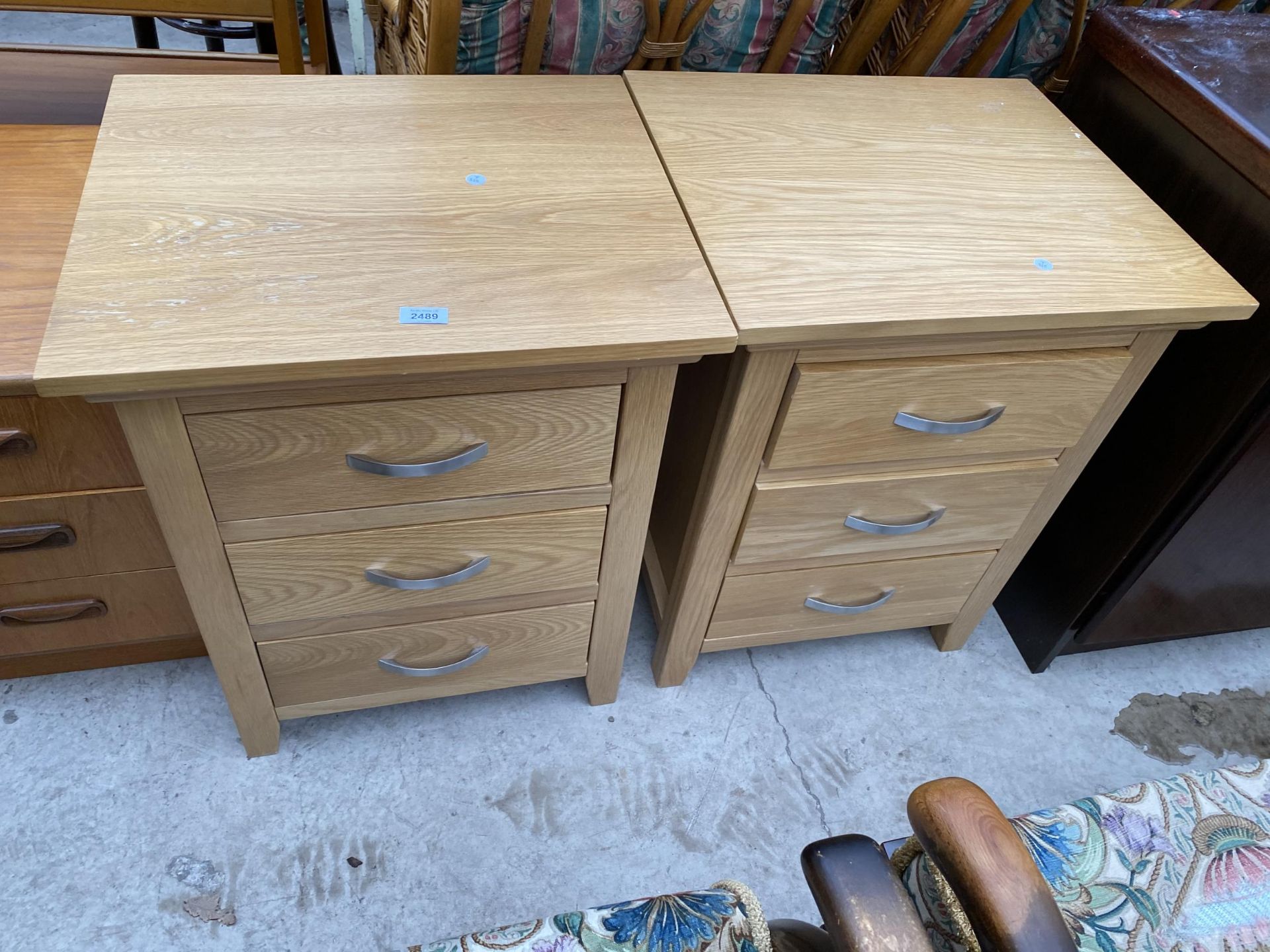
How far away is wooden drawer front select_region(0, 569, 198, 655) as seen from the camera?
121 centimetres

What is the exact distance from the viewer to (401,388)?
88 centimetres

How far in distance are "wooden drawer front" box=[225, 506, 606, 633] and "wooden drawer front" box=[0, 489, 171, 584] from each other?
0.21m

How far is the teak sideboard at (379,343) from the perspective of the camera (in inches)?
32.7

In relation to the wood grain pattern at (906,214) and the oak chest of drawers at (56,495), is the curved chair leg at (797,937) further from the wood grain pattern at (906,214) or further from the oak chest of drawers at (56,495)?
the oak chest of drawers at (56,495)

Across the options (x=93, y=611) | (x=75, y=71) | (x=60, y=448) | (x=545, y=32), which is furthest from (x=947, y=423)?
(x=75, y=71)

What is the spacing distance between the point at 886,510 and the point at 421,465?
0.65 meters

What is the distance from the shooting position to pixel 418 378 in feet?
2.88

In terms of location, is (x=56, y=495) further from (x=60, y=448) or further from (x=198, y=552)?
(x=198, y=552)

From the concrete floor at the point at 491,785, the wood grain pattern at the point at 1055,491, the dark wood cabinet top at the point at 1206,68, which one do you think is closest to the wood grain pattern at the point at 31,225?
the concrete floor at the point at 491,785

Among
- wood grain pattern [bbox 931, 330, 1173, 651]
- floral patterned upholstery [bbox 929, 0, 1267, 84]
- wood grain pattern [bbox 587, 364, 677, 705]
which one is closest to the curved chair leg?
wood grain pattern [bbox 587, 364, 677, 705]

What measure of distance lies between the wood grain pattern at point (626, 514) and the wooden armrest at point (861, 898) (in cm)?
47

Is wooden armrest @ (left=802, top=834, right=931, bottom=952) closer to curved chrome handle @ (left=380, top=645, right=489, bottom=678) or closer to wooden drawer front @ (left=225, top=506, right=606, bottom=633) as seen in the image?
wooden drawer front @ (left=225, top=506, right=606, bottom=633)

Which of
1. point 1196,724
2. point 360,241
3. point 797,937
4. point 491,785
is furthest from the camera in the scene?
point 1196,724

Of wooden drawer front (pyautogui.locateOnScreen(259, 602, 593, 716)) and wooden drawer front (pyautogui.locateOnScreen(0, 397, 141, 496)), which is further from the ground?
wooden drawer front (pyautogui.locateOnScreen(0, 397, 141, 496))
